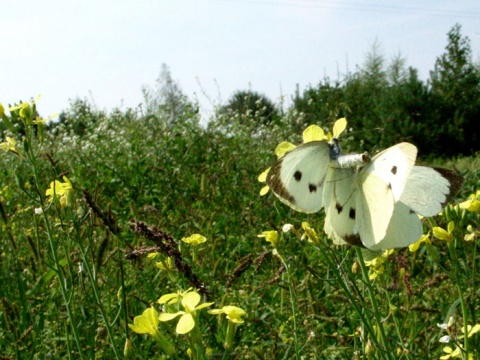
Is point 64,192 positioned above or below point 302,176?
below

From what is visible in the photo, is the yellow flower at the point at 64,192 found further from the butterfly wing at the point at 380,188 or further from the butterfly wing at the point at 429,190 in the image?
the butterfly wing at the point at 429,190

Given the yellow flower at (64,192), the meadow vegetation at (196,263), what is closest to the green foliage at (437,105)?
the meadow vegetation at (196,263)

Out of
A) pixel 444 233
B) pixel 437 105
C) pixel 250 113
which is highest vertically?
pixel 444 233

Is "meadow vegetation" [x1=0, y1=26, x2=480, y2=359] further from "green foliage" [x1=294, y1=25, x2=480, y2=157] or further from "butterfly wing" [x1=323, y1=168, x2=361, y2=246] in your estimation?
"green foliage" [x1=294, y1=25, x2=480, y2=157]

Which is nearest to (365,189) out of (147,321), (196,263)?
(147,321)

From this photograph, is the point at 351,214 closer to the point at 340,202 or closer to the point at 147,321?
the point at 340,202

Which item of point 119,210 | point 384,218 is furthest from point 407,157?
point 119,210

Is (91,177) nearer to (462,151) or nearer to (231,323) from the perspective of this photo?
(231,323)
